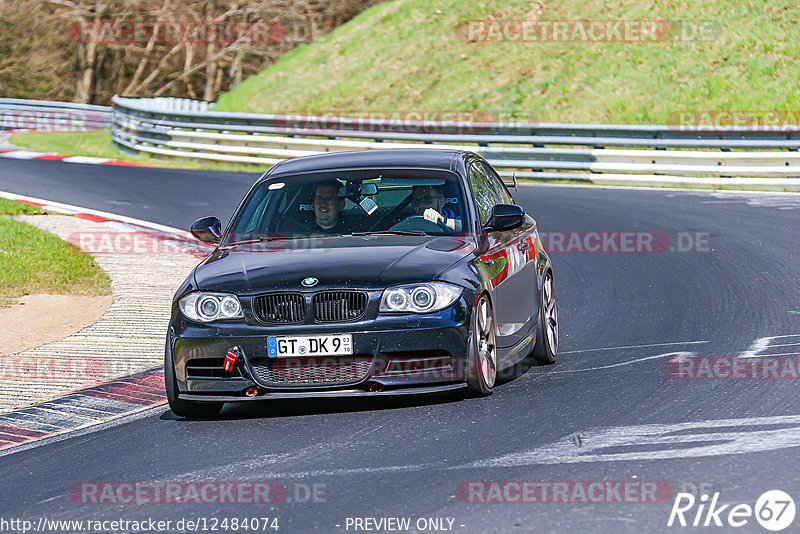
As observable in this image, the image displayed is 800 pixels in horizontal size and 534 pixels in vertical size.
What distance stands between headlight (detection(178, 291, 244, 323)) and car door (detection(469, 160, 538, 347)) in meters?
1.57

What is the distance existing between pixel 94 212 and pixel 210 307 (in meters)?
12.7

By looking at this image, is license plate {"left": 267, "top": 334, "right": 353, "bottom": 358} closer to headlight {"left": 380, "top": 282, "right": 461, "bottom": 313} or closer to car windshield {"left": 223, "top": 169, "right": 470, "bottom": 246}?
headlight {"left": 380, "top": 282, "right": 461, "bottom": 313}

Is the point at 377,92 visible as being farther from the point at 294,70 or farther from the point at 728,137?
the point at 728,137

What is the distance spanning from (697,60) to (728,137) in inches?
394

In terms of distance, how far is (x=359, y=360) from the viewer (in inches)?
285

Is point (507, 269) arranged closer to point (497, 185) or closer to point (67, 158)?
point (497, 185)

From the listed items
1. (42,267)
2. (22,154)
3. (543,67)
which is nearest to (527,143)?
(543,67)

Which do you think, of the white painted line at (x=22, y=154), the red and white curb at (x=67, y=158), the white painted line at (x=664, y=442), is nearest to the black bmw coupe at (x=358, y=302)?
the white painted line at (x=664, y=442)

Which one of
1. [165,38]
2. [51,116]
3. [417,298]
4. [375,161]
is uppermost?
[375,161]

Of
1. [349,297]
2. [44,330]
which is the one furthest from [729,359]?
[44,330]

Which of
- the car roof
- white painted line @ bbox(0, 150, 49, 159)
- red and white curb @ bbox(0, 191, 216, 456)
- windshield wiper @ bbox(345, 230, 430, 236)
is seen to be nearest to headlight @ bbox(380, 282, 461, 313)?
windshield wiper @ bbox(345, 230, 430, 236)

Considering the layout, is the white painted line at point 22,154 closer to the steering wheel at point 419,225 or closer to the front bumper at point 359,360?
the steering wheel at point 419,225

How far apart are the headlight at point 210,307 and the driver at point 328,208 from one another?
1.18m

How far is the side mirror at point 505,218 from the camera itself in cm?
823
